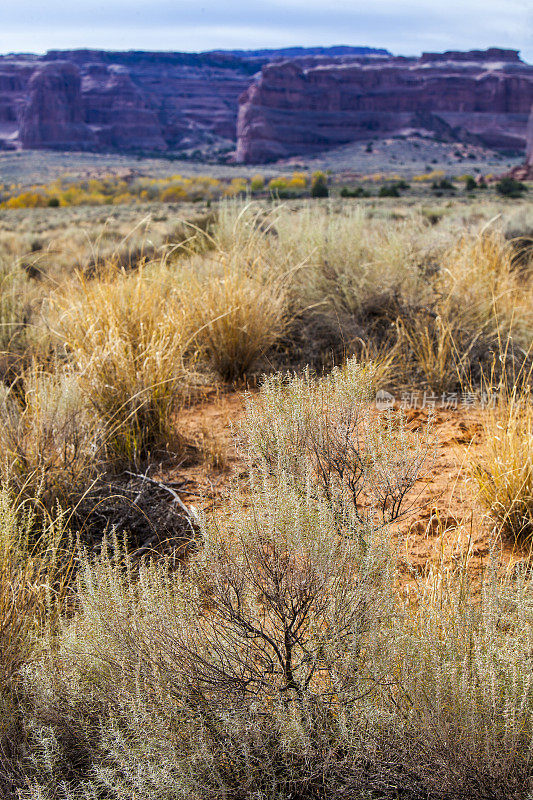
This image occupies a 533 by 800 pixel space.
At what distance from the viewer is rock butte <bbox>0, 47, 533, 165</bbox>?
113438 mm

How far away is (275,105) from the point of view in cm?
11750

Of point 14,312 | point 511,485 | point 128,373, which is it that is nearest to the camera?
point 511,485

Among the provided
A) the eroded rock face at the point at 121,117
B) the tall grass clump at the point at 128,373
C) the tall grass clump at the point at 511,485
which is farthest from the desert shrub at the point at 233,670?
the eroded rock face at the point at 121,117

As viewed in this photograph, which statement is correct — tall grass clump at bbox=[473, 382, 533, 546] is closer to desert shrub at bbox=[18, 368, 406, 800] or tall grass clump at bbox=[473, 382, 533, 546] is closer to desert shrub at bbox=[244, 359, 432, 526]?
desert shrub at bbox=[244, 359, 432, 526]

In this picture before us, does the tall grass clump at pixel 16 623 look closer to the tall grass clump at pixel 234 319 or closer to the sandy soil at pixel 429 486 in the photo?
the sandy soil at pixel 429 486

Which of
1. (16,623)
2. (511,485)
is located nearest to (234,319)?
(511,485)

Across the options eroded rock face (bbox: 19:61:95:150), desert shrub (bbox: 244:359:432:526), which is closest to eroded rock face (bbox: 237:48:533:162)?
eroded rock face (bbox: 19:61:95:150)

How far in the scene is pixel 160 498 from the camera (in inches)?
122

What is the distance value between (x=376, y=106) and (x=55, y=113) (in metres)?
64.0

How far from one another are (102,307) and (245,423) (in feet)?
6.40

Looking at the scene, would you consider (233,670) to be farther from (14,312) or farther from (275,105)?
(275,105)

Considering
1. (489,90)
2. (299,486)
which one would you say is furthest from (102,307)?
(489,90)

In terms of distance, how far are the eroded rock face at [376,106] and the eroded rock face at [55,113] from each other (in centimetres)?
3501

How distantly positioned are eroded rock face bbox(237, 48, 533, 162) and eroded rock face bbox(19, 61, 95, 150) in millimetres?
35013
